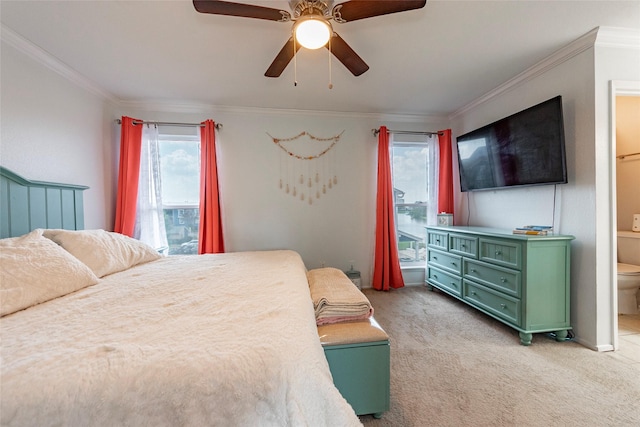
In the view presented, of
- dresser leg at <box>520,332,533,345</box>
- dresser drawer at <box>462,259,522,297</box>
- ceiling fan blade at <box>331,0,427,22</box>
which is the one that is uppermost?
ceiling fan blade at <box>331,0,427,22</box>

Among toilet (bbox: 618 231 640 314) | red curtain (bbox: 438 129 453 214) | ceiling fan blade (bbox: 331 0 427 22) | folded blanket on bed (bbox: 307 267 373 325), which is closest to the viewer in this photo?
ceiling fan blade (bbox: 331 0 427 22)

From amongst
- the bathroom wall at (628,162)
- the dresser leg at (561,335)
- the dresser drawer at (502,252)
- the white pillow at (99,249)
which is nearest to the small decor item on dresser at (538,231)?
the dresser drawer at (502,252)

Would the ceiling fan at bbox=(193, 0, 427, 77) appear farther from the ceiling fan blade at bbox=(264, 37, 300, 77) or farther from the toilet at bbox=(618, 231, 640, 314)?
the toilet at bbox=(618, 231, 640, 314)

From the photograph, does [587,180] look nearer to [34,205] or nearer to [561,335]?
[561,335]

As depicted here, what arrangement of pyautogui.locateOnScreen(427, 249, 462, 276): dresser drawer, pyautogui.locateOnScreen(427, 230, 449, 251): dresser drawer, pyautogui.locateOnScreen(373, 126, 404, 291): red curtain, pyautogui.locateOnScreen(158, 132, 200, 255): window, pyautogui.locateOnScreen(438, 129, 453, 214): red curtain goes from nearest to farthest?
pyautogui.locateOnScreen(427, 249, 462, 276): dresser drawer < pyautogui.locateOnScreen(427, 230, 449, 251): dresser drawer < pyautogui.locateOnScreen(158, 132, 200, 255): window < pyautogui.locateOnScreen(373, 126, 404, 291): red curtain < pyautogui.locateOnScreen(438, 129, 453, 214): red curtain

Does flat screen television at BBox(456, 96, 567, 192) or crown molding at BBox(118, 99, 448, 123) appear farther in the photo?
crown molding at BBox(118, 99, 448, 123)

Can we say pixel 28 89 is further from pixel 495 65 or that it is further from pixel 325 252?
pixel 495 65

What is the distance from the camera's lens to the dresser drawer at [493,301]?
2.17 m

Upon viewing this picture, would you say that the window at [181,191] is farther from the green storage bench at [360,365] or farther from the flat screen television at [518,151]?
the flat screen television at [518,151]

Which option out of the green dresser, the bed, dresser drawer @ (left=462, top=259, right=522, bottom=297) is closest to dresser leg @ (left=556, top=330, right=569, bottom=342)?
the green dresser

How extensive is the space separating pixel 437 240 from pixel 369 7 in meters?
2.74

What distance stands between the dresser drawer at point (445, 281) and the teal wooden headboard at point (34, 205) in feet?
12.8

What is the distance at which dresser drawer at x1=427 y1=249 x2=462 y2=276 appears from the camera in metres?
2.88

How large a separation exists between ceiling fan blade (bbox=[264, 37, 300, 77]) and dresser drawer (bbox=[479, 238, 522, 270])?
235cm
